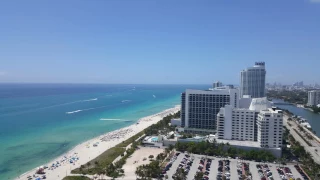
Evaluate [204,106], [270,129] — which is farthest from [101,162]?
[204,106]

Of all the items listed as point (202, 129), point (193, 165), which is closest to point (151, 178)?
point (193, 165)

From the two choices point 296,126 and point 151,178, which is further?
point 296,126

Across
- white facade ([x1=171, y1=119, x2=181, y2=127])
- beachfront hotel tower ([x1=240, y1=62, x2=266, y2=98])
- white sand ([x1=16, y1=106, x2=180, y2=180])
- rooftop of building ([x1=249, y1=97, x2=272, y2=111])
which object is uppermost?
beachfront hotel tower ([x1=240, y1=62, x2=266, y2=98])

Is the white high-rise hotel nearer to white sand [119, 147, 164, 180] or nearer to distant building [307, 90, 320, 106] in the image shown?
white sand [119, 147, 164, 180]

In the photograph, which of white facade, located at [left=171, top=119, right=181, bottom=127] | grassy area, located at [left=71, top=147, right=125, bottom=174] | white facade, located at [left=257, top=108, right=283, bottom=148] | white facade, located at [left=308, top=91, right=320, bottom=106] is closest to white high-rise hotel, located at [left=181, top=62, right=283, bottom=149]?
white facade, located at [left=257, top=108, right=283, bottom=148]

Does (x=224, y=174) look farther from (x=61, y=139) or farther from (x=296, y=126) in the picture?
(x=296, y=126)

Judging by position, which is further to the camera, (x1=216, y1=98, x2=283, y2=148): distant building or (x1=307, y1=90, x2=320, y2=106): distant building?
(x1=307, y1=90, x2=320, y2=106): distant building
